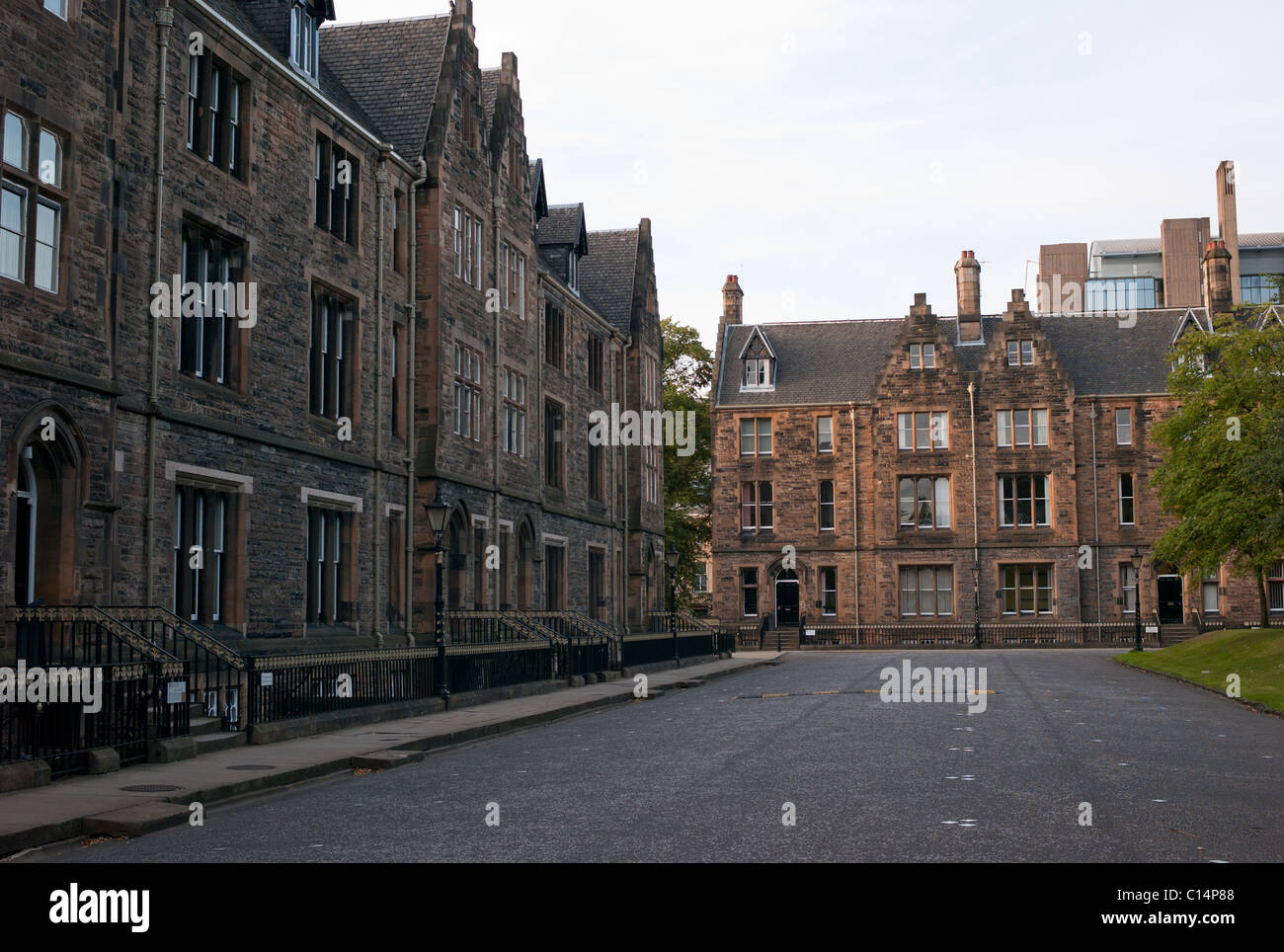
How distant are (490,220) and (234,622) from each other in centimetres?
1504

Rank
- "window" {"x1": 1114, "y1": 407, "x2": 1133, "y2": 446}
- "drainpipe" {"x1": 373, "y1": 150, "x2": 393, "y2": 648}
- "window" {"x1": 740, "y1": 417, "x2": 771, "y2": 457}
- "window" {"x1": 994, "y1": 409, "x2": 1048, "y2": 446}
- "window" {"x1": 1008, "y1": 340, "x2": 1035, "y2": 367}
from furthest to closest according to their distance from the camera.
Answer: "window" {"x1": 740, "y1": 417, "x2": 771, "y2": 457} < "window" {"x1": 1008, "y1": 340, "x2": 1035, "y2": 367} < "window" {"x1": 1114, "y1": 407, "x2": 1133, "y2": 446} < "window" {"x1": 994, "y1": 409, "x2": 1048, "y2": 446} < "drainpipe" {"x1": 373, "y1": 150, "x2": 393, "y2": 648}

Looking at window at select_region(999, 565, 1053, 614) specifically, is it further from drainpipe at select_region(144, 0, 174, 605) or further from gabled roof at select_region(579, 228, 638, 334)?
drainpipe at select_region(144, 0, 174, 605)

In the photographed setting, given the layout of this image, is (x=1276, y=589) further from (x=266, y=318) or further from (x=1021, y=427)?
(x=266, y=318)

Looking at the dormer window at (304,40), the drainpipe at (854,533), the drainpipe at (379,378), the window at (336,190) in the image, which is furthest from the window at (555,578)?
the drainpipe at (854,533)

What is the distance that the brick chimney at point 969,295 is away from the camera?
64.9 m

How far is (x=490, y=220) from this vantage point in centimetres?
3312

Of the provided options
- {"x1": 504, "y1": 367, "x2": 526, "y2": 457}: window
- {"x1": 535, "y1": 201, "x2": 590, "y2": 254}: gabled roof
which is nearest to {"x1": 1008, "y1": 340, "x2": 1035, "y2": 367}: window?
{"x1": 535, "y1": 201, "x2": 590, "y2": 254}: gabled roof

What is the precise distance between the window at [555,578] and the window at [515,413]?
407 cm

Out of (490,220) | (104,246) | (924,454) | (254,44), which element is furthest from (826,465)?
(104,246)

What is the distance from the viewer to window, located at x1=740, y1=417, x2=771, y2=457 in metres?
65.2

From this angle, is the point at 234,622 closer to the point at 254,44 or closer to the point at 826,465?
the point at 254,44

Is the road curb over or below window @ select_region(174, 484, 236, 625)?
below

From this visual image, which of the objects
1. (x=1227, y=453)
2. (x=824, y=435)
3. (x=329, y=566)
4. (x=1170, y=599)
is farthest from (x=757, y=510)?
(x=329, y=566)

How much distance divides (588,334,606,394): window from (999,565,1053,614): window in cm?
2565
